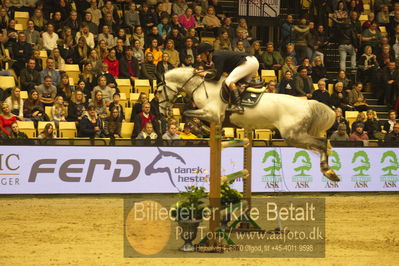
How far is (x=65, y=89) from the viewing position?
18.5 metres

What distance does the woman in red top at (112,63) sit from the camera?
19734 mm

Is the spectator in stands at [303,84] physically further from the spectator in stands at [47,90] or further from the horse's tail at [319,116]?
the horse's tail at [319,116]

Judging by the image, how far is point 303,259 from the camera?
10578 millimetres

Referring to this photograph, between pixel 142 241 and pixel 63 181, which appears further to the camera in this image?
pixel 63 181

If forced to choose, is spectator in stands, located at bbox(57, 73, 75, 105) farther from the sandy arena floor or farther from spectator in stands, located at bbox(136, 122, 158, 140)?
the sandy arena floor

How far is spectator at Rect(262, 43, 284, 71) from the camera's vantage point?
22.0m

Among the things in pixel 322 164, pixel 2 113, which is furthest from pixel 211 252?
pixel 2 113

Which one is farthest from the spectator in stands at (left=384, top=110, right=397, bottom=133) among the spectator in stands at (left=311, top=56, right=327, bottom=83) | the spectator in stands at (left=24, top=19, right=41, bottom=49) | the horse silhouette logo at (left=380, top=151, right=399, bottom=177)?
the spectator in stands at (left=24, top=19, right=41, bottom=49)

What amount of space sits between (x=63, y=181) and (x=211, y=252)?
6455mm

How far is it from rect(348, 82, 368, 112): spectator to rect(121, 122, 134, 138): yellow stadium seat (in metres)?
7.26

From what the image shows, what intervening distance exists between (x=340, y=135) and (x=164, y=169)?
5006 millimetres

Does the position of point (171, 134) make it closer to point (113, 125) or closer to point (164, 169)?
point (164, 169)

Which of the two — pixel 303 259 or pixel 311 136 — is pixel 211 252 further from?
pixel 311 136

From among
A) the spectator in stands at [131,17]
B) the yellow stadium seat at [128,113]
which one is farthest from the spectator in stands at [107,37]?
the yellow stadium seat at [128,113]
